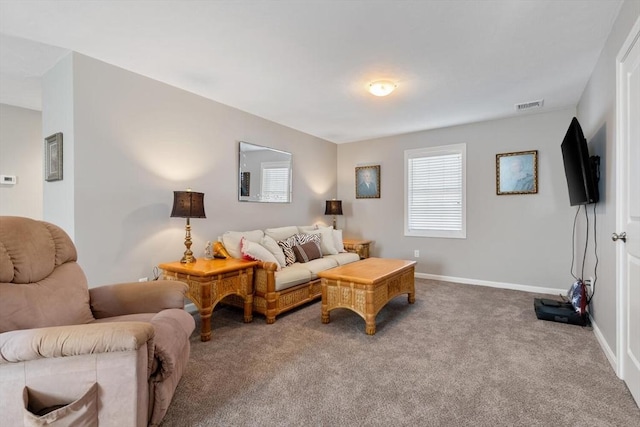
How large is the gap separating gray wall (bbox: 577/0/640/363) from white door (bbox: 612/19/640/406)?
0.53 ft

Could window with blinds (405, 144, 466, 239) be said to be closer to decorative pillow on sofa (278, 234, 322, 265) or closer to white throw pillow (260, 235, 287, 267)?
decorative pillow on sofa (278, 234, 322, 265)

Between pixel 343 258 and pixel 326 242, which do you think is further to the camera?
pixel 326 242

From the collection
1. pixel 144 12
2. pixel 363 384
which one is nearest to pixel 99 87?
pixel 144 12

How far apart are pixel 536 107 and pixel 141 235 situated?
4.83 m

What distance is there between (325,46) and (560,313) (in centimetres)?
331

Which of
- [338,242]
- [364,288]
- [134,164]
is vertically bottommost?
[364,288]

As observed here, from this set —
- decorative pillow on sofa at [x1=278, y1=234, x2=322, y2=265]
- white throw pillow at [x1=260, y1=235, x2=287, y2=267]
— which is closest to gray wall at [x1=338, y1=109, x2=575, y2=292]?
decorative pillow on sofa at [x1=278, y1=234, x2=322, y2=265]

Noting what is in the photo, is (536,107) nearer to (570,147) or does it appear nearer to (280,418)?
(570,147)

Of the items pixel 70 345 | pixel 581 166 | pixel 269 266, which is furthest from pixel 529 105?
pixel 70 345

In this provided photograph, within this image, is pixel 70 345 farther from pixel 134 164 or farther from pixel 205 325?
pixel 134 164

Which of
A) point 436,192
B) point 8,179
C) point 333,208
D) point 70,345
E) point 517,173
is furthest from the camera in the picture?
point 333,208

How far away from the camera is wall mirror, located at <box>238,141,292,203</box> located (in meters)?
4.05

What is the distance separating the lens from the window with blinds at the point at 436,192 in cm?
477

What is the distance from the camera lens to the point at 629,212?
74.5 inches
